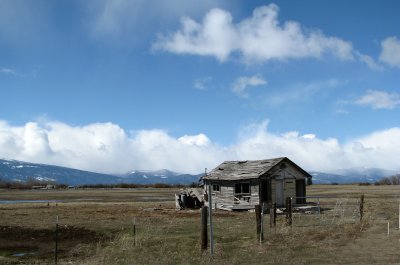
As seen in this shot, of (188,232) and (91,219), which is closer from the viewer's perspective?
(188,232)

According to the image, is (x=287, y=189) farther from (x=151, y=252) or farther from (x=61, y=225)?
(x=151, y=252)

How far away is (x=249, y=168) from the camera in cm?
4547

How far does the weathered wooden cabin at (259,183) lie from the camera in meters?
43.3

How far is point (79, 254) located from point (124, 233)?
6.52m

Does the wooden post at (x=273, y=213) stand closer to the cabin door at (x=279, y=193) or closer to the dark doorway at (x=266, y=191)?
the dark doorway at (x=266, y=191)

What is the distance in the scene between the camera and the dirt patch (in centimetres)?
2045

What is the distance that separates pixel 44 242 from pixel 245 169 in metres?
25.0

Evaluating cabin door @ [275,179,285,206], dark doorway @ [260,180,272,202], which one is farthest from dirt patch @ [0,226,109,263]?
cabin door @ [275,179,285,206]

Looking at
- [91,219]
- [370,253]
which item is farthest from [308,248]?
[91,219]

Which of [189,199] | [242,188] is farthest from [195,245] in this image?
[189,199]

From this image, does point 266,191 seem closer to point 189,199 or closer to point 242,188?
point 242,188

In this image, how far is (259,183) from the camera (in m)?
43.1

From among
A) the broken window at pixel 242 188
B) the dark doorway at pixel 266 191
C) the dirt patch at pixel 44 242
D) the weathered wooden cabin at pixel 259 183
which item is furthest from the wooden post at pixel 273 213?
the broken window at pixel 242 188

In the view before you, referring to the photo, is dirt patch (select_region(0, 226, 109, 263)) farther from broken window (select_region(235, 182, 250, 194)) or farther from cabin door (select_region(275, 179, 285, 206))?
cabin door (select_region(275, 179, 285, 206))
